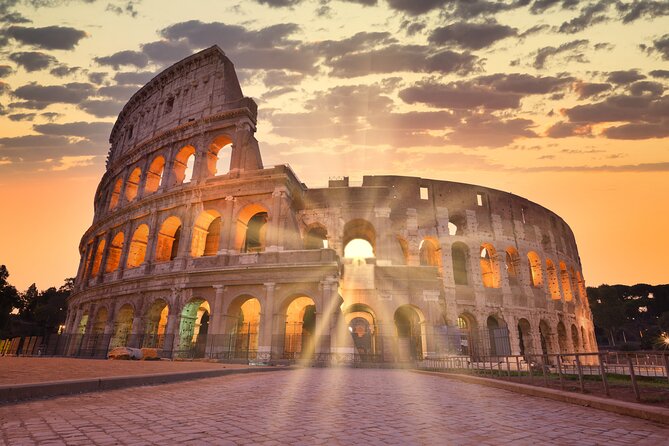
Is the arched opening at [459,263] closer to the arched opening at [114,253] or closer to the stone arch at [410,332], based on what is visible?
the stone arch at [410,332]

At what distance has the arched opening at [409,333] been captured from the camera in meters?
17.5

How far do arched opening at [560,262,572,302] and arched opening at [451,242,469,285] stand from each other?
9.72m

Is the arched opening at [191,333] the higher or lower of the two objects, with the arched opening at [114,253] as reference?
lower

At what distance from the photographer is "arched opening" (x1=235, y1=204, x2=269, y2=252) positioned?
19.1m

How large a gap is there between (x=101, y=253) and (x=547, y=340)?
1299 inches

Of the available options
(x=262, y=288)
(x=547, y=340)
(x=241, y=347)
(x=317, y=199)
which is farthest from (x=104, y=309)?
(x=547, y=340)

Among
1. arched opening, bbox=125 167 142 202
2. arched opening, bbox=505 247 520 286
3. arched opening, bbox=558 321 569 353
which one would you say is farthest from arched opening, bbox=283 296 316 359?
arched opening, bbox=558 321 569 353

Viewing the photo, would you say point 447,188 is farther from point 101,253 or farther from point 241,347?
point 101,253

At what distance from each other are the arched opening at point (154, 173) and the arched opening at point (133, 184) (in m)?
1.46

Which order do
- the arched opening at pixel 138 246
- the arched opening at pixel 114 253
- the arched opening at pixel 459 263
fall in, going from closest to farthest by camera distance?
the arched opening at pixel 138 246
the arched opening at pixel 114 253
the arched opening at pixel 459 263

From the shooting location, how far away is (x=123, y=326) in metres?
20.4

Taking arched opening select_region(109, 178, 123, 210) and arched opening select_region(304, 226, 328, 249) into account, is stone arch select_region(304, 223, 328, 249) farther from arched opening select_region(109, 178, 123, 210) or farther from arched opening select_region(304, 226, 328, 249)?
arched opening select_region(109, 178, 123, 210)

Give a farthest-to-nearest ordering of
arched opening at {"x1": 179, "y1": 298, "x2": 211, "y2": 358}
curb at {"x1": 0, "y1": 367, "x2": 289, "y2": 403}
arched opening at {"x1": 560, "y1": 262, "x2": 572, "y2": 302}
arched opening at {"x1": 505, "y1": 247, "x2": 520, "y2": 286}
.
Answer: arched opening at {"x1": 560, "y1": 262, "x2": 572, "y2": 302}, arched opening at {"x1": 505, "y1": 247, "x2": 520, "y2": 286}, arched opening at {"x1": 179, "y1": 298, "x2": 211, "y2": 358}, curb at {"x1": 0, "y1": 367, "x2": 289, "y2": 403}

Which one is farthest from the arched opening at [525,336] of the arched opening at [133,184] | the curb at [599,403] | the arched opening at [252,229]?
the arched opening at [133,184]
